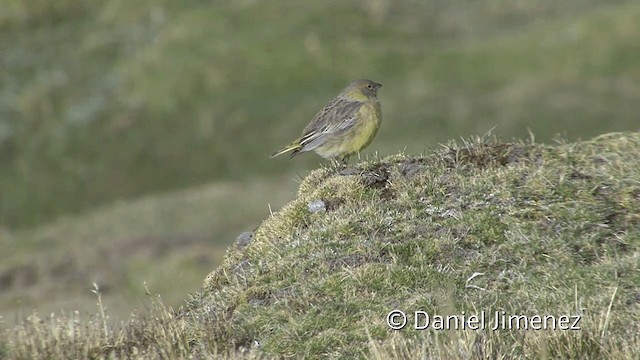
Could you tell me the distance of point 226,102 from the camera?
42.0 meters

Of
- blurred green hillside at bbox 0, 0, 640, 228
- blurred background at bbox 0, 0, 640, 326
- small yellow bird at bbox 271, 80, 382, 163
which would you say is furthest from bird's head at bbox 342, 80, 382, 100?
blurred green hillside at bbox 0, 0, 640, 228

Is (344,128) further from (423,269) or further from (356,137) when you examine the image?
(423,269)

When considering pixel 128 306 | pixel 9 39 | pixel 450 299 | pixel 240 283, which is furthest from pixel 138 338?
pixel 9 39

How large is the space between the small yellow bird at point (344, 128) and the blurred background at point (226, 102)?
1503 centimetres

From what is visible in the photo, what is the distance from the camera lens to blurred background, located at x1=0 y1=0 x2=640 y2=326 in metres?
33.4

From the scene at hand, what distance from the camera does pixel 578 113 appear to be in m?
36.0

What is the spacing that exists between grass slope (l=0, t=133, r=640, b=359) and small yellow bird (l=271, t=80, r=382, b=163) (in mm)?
1651

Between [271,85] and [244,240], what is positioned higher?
[271,85]

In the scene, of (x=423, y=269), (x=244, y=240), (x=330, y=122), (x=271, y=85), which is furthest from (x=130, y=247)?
(x=423, y=269)

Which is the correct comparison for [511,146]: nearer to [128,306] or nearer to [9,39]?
[128,306]

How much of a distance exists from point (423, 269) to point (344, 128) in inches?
171

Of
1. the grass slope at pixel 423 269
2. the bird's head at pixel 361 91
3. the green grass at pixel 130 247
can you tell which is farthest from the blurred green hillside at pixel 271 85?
the grass slope at pixel 423 269

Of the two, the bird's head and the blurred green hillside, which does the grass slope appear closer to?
the bird's head

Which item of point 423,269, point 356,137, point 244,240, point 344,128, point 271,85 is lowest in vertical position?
point 423,269
